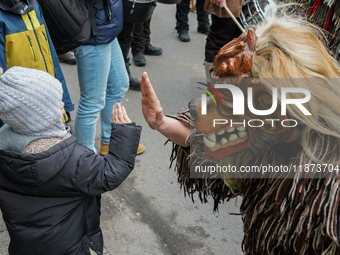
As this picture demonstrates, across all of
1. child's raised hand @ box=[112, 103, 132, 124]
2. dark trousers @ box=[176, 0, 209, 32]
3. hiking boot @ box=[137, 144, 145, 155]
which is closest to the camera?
child's raised hand @ box=[112, 103, 132, 124]

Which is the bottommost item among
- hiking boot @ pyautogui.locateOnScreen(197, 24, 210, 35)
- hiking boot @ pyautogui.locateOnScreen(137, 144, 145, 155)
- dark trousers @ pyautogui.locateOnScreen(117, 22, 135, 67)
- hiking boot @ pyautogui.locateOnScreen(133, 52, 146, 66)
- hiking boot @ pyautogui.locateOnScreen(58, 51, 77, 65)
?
hiking boot @ pyautogui.locateOnScreen(197, 24, 210, 35)

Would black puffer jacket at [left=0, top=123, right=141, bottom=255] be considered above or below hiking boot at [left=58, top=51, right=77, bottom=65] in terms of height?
above

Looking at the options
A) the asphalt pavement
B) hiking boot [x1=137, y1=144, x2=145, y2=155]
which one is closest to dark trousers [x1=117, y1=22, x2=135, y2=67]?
the asphalt pavement

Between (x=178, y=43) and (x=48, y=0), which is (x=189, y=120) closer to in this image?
(x=48, y=0)

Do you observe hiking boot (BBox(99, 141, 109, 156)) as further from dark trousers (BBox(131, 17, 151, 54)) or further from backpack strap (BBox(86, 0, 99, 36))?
dark trousers (BBox(131, 17, 151, 54))

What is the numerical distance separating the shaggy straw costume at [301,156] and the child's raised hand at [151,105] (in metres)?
0.25

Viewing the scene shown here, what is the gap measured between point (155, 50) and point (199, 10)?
1095 mm

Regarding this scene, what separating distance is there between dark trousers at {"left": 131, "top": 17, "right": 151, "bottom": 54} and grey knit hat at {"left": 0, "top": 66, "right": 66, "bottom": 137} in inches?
120

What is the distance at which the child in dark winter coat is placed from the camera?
4.75 feet

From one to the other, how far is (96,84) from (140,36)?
216cm

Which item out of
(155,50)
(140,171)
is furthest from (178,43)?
(140,171)

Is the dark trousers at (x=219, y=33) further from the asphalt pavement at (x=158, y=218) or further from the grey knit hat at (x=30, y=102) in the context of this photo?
the grey knit hat at (x=30, y=102)

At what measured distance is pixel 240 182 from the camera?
136 centimetres

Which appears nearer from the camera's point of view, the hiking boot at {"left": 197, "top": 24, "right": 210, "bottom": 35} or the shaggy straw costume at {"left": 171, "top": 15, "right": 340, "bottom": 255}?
the shaggy straw costume at {"left": 171, "top": 15, "right": 340, "bottom": 255}
